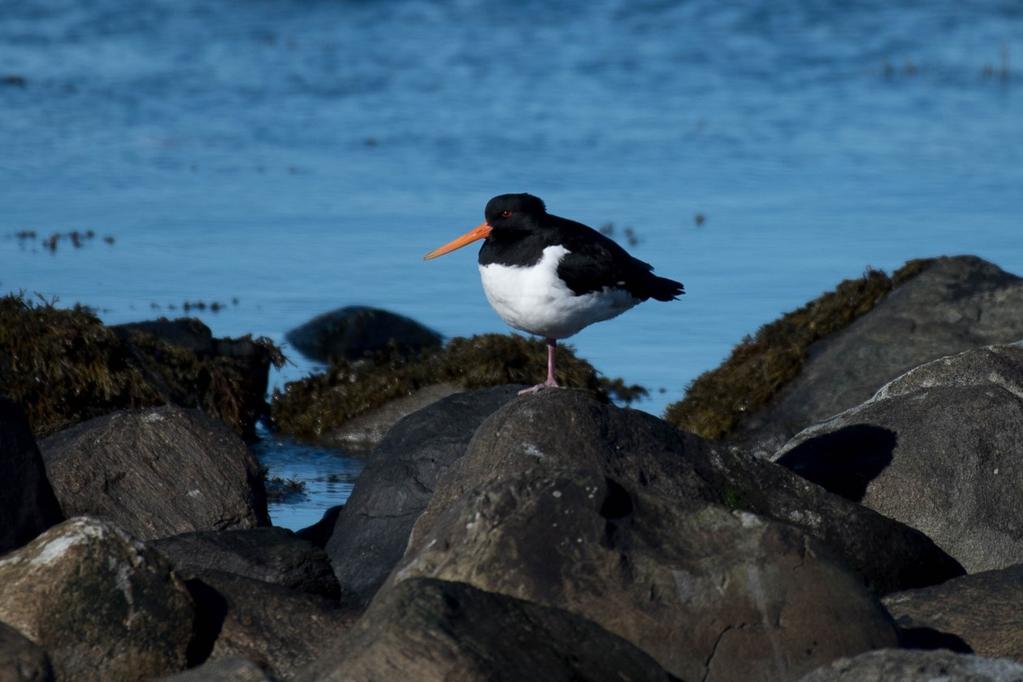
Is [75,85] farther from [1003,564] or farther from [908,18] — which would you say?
[1003,564]

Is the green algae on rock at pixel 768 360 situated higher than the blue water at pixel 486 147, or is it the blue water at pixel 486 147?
the blue water at pixel 486 147

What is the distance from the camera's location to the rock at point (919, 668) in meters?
4.98

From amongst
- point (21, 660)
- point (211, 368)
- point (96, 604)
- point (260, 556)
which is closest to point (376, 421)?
point (211, 368)

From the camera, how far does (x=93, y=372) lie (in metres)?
9.87

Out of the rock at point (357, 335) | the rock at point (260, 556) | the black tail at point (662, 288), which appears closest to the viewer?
the rock at point (260, 556)

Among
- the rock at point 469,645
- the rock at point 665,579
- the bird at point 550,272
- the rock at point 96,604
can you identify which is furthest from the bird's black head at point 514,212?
the rock at point 469,645

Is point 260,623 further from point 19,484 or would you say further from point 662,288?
point 662,288

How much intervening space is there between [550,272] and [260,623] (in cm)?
211

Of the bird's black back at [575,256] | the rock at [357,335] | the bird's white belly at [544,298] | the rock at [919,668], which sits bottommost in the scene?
the rock at [919,668]

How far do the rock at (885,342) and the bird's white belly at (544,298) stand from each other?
254cm

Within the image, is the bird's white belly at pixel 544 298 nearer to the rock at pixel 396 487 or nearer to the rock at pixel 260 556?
the rock at pixel 396 487

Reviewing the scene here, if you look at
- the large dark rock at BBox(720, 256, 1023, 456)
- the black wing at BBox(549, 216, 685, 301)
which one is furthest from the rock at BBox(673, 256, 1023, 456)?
the black wing at BBox(549, 216, 685, 301)

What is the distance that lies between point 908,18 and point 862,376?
16726mm

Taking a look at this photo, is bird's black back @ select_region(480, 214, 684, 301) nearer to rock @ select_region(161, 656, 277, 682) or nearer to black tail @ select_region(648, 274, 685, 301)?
black tail @ select_region(648, 274, 685, 301)
